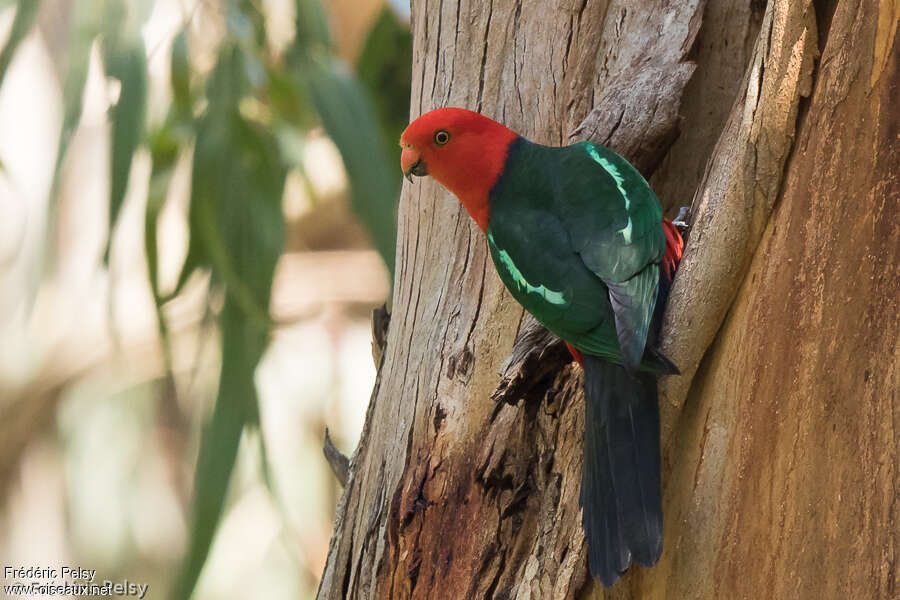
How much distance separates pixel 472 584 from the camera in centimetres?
160

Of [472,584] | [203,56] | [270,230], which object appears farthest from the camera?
[203,56]

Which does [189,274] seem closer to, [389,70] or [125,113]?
[125,113]

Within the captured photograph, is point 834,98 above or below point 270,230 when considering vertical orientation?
above

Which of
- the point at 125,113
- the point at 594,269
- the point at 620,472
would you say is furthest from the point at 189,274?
the point at 620,472

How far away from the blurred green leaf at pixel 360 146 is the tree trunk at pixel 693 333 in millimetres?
616

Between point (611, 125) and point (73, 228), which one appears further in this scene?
point (73, 228)

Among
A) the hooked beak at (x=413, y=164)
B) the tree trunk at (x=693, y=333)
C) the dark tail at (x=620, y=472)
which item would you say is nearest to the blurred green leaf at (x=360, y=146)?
the tree trunk at (x=693, y=333)

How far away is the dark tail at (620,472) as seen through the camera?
1304 millimetres

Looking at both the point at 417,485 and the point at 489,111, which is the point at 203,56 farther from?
the point at 417,485

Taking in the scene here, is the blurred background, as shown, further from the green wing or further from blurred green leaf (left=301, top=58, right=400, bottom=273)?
the green wing

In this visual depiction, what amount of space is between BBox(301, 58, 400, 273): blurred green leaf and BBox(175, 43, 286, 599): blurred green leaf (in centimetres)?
26

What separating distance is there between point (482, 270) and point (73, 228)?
8.89ft

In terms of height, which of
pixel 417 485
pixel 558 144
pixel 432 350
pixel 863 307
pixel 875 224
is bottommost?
pixel 417 485

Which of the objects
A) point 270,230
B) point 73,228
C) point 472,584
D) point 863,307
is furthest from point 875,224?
point 73,228
